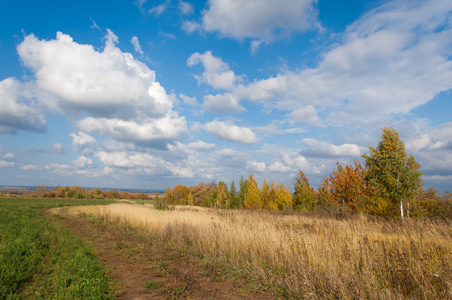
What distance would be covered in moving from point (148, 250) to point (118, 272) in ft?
8.43

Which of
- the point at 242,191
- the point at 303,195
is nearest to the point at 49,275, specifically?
the point at 303,195

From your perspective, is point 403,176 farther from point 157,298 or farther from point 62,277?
point 62,277

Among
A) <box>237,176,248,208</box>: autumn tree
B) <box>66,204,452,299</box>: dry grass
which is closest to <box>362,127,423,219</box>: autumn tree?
<box>66,204,452,299</box>: dry grass

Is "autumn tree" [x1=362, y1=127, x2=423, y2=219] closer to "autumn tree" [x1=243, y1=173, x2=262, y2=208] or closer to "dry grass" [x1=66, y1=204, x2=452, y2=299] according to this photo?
"dry grass" [x1=66, y1=204, x2=452, y2=299]

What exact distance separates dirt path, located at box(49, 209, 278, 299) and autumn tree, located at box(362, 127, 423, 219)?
1384 centimetres

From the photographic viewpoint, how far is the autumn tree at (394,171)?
1373cm

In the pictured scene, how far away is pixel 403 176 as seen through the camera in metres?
13.9

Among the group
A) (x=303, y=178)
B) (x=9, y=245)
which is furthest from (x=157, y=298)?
(x=303, y=178)

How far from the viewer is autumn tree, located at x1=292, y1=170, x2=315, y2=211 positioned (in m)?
29.5

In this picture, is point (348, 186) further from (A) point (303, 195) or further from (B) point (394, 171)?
(B) point (394, 171)

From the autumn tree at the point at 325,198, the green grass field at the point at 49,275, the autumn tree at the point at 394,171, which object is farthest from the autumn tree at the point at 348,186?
the green grass field at the point at 49,275

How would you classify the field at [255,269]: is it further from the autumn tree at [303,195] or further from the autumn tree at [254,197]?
the autumn tree at [254,197]

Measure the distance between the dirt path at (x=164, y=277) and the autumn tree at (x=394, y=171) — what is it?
45.4 ft

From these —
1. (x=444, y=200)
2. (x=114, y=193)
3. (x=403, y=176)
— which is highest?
(x=403, y=176)
